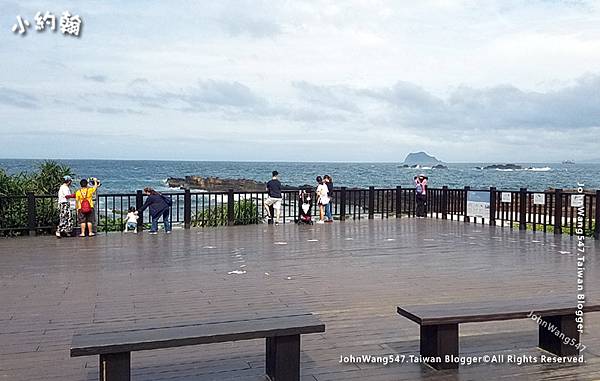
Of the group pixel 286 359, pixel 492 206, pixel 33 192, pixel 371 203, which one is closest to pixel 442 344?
pixel 286 359

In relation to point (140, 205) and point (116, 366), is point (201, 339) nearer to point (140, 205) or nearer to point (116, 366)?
point (116, 366)

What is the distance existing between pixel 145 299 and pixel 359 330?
2.71 metres

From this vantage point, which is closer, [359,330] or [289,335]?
[289,335]

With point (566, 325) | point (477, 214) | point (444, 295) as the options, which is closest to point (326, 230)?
point (477, 214)

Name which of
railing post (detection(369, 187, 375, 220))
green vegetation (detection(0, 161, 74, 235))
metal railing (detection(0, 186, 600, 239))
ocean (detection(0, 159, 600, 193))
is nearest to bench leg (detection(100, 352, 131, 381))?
metal railing (detection(0, 186, 600, 239))

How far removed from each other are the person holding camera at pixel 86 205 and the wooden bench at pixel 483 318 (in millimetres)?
9778

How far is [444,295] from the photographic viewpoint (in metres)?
6.90

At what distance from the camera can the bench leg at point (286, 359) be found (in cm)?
397

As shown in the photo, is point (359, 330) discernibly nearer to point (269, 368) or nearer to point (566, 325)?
point (269, 368)

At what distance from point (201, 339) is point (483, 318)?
2.11 metres

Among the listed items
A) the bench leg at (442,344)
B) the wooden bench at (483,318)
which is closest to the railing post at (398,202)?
the wooden bench at (483,318)

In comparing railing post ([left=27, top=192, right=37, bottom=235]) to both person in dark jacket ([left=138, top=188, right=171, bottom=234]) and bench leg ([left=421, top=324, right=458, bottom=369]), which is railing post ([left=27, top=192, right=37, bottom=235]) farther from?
bench leg ([left=421, top=324, right=458, bottom=369])

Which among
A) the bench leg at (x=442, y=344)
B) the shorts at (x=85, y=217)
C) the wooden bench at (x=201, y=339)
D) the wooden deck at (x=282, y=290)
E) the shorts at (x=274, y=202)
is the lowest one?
the wooden deck at (x=282, y=290)

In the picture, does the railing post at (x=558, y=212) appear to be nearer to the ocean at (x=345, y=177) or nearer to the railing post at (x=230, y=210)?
the railing post at (x=230, y=210)
